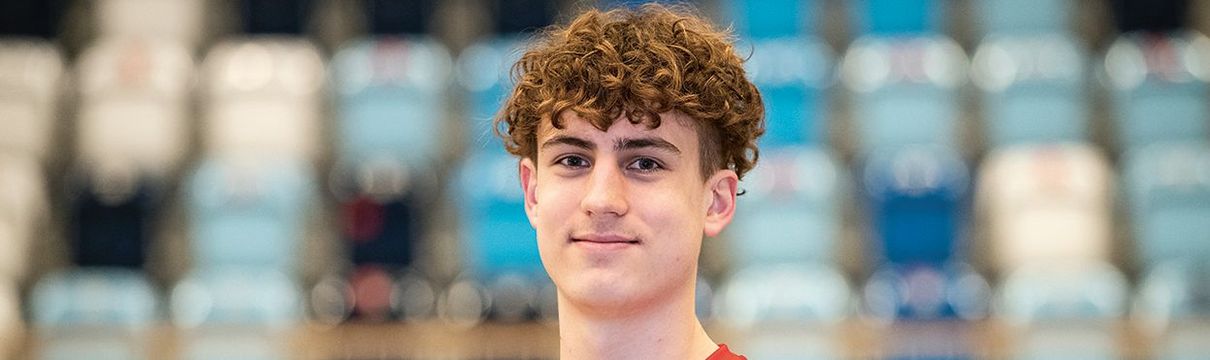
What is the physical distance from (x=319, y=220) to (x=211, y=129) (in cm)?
55

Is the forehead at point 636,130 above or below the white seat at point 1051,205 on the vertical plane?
below

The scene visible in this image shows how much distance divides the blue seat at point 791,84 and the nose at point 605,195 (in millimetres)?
3806

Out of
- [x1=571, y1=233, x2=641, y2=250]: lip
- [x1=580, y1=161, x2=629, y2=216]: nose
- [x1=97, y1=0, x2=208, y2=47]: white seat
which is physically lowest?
[x1=571, y1=233, x2=641, y2=250]: lip

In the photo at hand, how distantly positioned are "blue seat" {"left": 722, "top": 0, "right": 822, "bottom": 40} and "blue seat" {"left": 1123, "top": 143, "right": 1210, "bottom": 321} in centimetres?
137

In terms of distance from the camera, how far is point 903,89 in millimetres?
6078

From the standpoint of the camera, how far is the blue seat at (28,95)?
6.21m

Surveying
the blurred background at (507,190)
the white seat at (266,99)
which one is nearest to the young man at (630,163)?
the blurred background at (507,190)

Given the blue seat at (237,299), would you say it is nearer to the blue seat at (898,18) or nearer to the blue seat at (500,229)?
the blue seat at (500,229)

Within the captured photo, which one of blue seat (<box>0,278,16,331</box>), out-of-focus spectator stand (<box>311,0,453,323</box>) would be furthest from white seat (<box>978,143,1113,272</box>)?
blue seat (<box>0,278,16,331</box>)

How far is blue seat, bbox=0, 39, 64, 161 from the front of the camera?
621 centimetres

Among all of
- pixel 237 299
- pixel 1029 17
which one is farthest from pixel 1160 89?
pixel 237 299

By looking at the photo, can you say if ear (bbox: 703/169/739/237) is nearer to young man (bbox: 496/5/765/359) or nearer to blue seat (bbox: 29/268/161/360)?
young man (bbox: 496/5/765/359)

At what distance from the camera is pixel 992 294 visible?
5930mm

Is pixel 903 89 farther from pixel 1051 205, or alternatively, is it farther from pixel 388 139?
pixel 388 139
